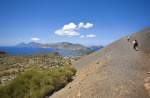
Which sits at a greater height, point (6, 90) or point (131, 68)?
point (131, 68)

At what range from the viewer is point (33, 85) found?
16062 mm

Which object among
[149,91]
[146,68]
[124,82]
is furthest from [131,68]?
[149,91]

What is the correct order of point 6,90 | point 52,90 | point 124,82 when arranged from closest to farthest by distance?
point 124,82, point 6,90, point 52,90

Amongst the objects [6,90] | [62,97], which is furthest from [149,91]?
[6,90]

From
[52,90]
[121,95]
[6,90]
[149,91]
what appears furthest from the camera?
[52,90]

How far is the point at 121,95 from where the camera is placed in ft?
35.8

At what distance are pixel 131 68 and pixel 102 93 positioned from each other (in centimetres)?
720

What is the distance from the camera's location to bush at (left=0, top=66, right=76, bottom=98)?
47.9ft

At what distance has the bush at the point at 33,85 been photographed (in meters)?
14.6

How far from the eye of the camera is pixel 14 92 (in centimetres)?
1488

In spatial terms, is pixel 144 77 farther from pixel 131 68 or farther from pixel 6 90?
pixel 6 90

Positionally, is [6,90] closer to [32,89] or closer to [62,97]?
[32,89]

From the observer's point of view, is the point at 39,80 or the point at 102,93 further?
the point at 39,80

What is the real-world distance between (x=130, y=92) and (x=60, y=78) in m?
8.17
